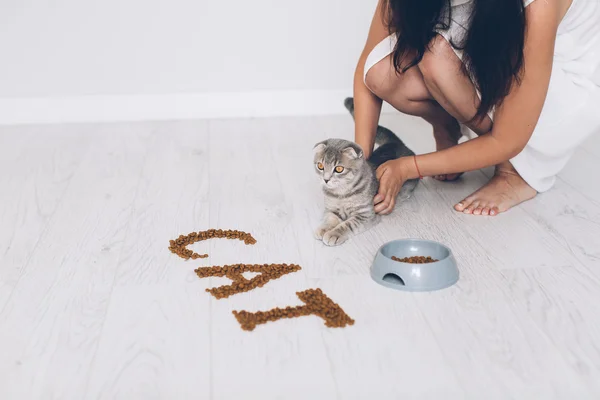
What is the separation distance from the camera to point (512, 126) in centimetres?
167

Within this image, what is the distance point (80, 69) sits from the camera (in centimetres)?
274

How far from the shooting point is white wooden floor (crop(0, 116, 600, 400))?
1.18 metres

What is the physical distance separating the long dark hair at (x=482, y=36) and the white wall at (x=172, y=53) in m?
1.07

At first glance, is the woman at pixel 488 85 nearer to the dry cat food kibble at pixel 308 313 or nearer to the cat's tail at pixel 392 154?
the cat's tail at pixel 392 154

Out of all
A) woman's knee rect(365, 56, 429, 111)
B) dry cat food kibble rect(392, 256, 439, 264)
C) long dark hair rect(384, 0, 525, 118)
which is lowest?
dry cat food kibble rect(392, 256, 439, 264)

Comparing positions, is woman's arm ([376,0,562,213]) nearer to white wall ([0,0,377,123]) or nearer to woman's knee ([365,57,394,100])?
woman's knee ([365,57,394,100])

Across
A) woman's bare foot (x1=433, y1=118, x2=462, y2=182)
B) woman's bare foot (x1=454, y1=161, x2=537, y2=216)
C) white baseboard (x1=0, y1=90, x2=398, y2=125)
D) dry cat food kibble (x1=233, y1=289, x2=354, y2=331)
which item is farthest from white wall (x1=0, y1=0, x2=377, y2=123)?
dry cat food kibble (x1=233, y1=289, x2=354, y2=331)

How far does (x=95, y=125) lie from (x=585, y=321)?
1982 millimetres

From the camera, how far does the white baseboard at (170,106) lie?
108 inches

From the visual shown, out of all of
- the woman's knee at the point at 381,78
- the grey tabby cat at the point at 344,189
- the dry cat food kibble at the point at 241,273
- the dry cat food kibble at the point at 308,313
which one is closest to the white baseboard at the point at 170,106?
the woman's knee at the point at 381,78

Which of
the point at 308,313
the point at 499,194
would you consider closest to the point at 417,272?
the point at 308,313

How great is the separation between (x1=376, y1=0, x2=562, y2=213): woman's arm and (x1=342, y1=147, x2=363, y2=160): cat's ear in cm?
13

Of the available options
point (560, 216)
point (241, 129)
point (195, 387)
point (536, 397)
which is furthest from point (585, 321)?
point (241, 129)

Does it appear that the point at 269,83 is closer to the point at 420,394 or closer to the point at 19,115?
the point at 19,115
